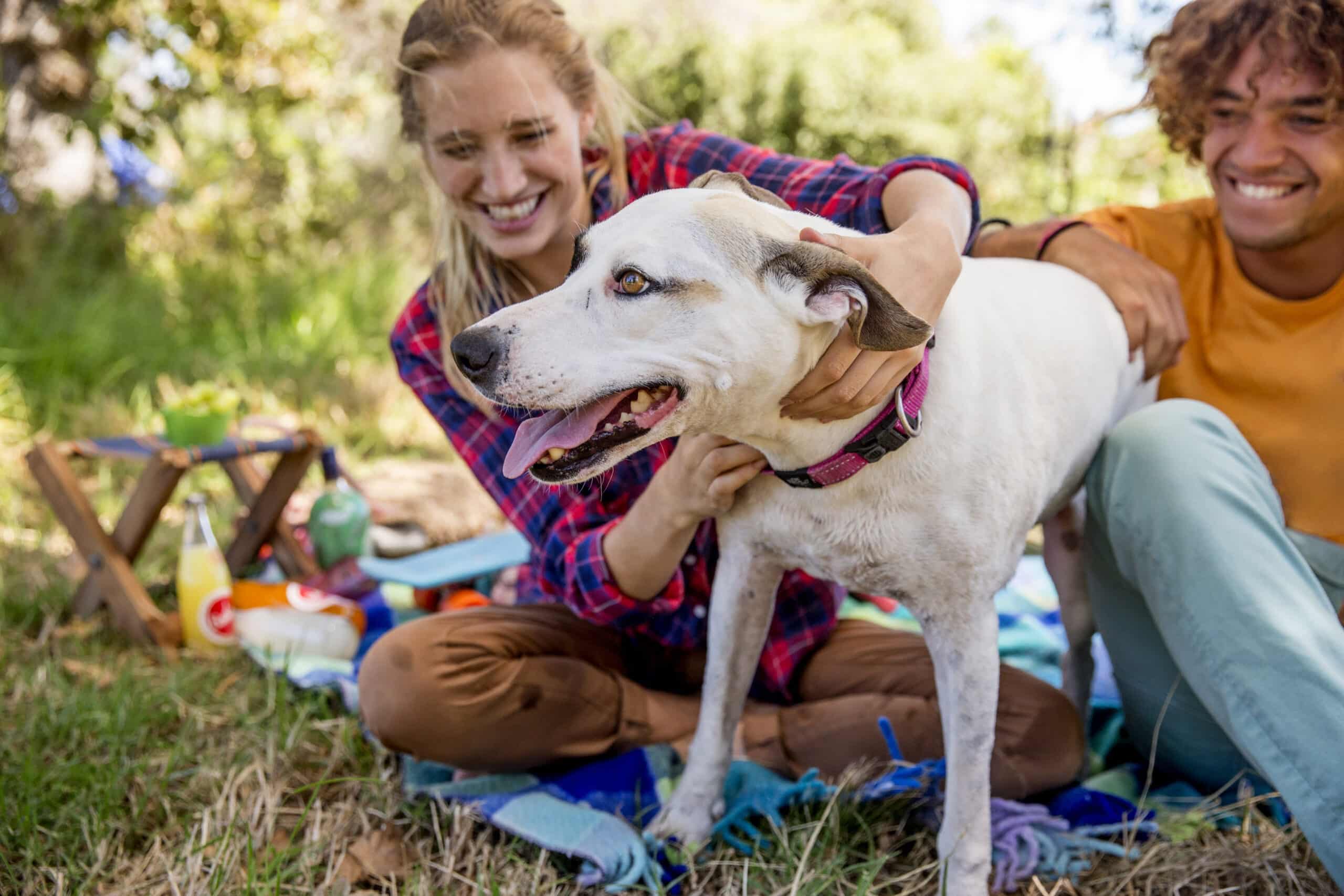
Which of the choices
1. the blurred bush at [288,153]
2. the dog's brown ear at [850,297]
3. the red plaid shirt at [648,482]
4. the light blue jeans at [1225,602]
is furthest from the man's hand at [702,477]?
the blurred bush at [288,153]

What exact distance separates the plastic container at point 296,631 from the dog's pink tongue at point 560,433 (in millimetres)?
1633

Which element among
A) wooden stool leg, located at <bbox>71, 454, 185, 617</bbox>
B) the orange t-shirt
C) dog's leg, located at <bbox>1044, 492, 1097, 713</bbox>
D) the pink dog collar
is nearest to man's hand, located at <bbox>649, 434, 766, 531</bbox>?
the pink dog collar

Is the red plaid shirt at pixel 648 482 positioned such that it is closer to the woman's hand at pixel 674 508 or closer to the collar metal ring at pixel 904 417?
the woman's hand at pixel 674 508

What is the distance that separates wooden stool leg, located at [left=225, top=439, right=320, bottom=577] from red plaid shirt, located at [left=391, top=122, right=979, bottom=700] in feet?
3.51

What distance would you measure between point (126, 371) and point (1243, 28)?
486cm

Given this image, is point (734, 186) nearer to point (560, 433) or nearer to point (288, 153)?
point (560, 433)

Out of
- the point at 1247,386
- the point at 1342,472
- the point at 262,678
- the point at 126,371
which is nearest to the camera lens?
the point at 1342,472

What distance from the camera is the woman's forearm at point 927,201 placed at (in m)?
2.10

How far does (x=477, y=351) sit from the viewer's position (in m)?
1.56

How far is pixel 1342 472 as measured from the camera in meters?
2.20

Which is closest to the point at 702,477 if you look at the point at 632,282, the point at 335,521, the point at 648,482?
the point at 632,282

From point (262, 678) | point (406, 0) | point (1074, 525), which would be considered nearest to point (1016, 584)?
point (1074, 525)

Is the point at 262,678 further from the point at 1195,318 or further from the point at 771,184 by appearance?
the point at 1195,318

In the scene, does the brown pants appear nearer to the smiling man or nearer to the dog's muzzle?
the smiling man
